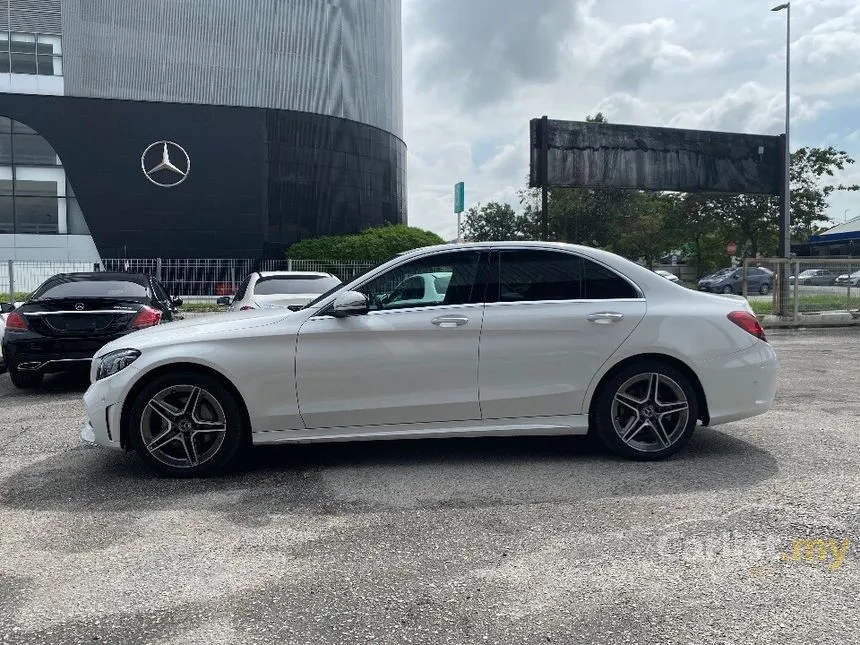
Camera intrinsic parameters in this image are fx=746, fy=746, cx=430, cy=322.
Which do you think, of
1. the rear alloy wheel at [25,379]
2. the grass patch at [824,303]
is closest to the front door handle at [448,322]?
the rear alloy wheel at [25,379]

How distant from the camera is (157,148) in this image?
31.7m

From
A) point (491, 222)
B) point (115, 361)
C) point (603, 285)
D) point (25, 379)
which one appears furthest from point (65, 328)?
point (491, 222)

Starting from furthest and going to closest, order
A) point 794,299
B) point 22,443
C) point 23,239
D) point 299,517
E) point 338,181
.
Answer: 1. point 338,181
2. point 23,239
3. point 794,299
4. point 22,443
5. point 299,517

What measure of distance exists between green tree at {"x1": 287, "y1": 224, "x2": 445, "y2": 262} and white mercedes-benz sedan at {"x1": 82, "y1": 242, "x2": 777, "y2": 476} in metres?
25.6

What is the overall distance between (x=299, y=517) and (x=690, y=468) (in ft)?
8.80

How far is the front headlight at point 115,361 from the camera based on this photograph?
194 inches

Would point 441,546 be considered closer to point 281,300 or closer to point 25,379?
point 281,300

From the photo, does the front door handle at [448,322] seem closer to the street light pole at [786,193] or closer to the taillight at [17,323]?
the taillight at [17,323]

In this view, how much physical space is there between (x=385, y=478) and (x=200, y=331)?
158 centimetres

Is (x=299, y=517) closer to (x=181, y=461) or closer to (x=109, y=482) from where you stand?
(x=181, y=461)

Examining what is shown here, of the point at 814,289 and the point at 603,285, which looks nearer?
the point at 603,285

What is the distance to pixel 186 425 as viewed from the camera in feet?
16.2

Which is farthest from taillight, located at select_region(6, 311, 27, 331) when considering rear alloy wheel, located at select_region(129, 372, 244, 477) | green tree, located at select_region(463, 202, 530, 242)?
green tree, located at select_region(463, 202, 530, 242)

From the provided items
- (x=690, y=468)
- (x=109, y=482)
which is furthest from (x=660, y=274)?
(x=109, y=482)
